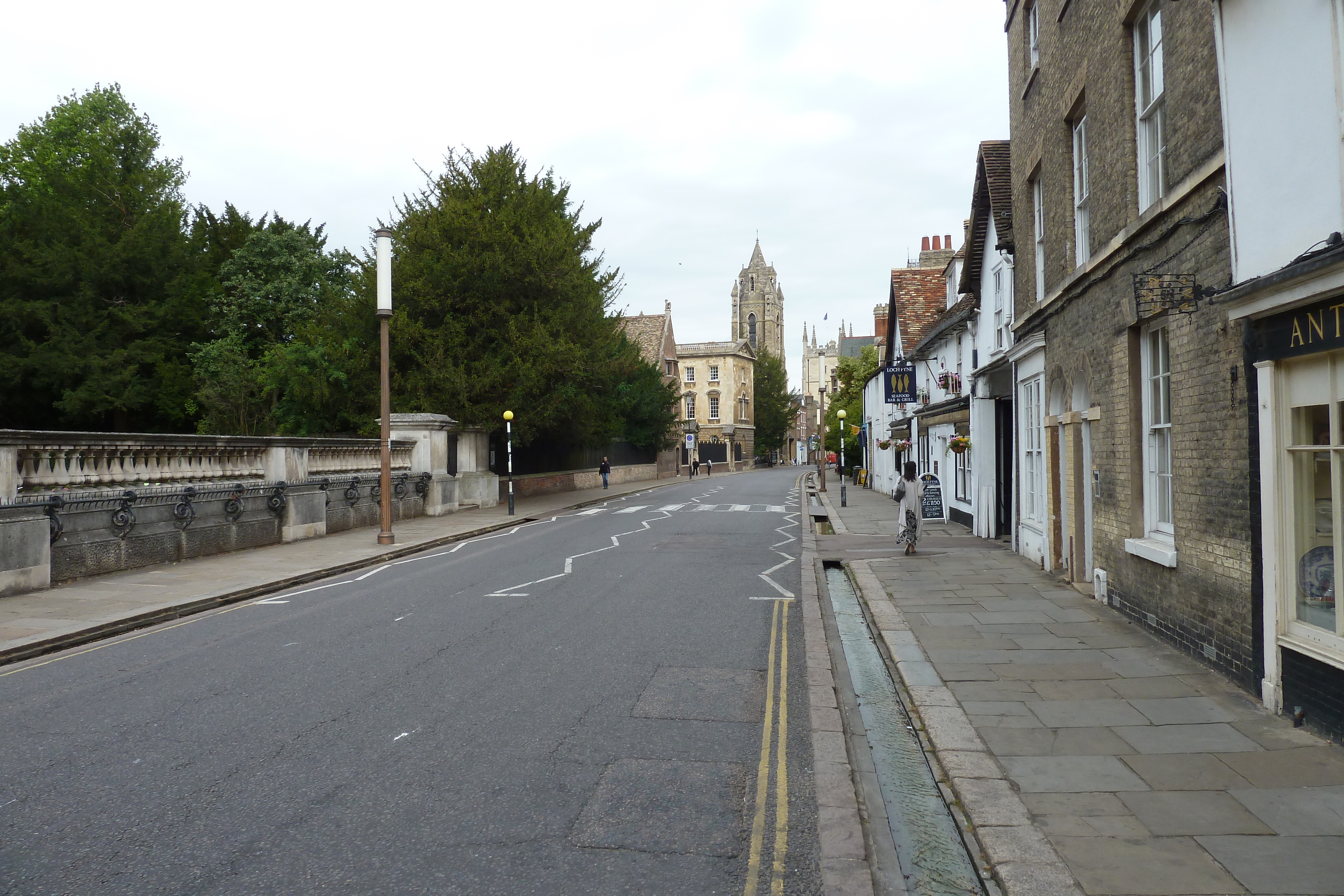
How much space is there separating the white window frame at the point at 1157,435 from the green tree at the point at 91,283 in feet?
124

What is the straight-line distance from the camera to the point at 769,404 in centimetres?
10181

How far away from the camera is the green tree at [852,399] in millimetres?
Result: 49625

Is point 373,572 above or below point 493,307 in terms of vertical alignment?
below

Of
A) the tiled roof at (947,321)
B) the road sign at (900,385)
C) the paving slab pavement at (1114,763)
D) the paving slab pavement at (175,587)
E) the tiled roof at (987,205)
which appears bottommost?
the paving slab pavement at (1114,763)

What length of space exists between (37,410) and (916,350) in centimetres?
3496

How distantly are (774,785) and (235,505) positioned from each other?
13256 millimetres

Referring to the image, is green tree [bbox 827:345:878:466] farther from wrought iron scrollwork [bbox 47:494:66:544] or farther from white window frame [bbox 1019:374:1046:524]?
wrought iron scrollwork [bbox 47:494:66:544]

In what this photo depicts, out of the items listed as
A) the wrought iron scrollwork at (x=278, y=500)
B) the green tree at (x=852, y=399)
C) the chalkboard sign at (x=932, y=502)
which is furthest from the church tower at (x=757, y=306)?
the wrought iron scrollwork at (x=278, y=500)

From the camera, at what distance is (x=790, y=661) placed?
769cm

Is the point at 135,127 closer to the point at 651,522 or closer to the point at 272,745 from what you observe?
the point at 651,522

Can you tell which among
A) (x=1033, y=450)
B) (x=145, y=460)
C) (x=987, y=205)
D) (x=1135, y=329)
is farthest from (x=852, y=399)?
(x=1135, y=329)

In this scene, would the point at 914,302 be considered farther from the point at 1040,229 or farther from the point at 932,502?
the point at 1040,229

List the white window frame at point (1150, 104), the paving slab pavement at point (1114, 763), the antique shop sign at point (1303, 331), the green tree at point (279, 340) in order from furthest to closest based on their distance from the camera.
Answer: the green tree at point (279, 340) → the white window frame at point (1150, 104) → the antique shop sign at point (1303, 331) → the paving slab pavement at point (1114, 763)

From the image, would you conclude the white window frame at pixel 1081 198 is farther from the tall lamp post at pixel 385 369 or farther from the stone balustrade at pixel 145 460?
the stone balustrade at pixel 145 460
